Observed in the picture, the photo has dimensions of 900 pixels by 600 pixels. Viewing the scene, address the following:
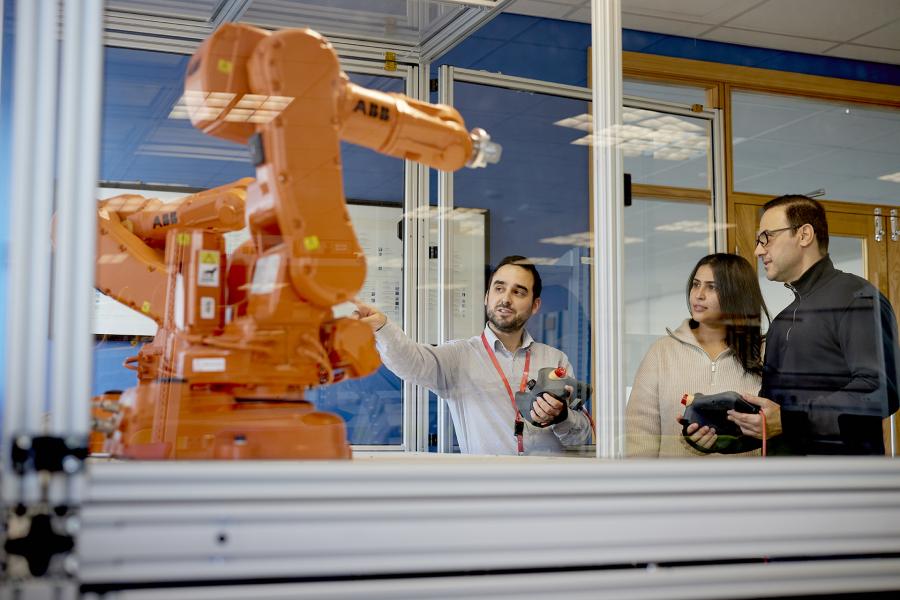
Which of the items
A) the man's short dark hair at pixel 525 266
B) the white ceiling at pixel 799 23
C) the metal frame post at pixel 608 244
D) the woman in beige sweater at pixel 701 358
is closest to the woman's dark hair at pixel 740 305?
the woman in beige sweater at pixel 701 358

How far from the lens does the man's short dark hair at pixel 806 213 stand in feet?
8.38

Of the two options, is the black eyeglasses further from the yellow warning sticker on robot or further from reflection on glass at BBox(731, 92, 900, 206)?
the yellow warning sticker on robot

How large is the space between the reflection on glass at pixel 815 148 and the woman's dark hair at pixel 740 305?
1.25ft

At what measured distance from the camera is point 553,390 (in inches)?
101

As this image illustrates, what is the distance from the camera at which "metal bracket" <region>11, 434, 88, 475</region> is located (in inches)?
61.9

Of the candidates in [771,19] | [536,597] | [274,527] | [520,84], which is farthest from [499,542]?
[771,19]

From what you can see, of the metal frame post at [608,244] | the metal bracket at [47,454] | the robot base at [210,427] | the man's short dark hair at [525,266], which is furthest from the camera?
the man's short dark hair at [525,266]

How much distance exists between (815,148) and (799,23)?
0.37 m

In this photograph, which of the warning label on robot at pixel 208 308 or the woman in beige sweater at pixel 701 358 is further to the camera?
the woman in beige sweater at pixel 701 358

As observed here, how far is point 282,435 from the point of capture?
1848 mm

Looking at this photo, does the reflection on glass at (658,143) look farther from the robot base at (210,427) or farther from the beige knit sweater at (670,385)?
the robot base at (210,427)

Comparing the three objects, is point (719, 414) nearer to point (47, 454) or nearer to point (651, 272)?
point (651, 272)

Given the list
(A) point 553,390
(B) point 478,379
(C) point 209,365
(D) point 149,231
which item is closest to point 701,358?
(A) point 553,390

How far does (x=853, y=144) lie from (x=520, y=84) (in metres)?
0.95
